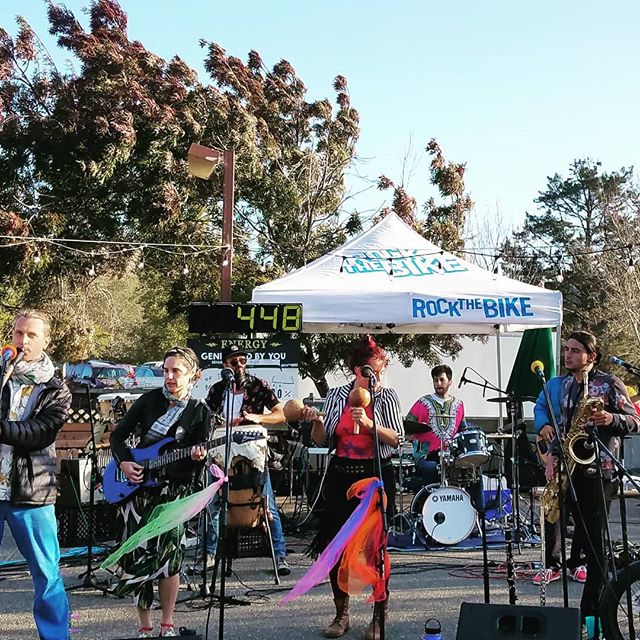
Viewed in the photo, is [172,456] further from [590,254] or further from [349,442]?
[590,254]

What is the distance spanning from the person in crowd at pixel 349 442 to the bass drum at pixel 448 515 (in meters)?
2.98

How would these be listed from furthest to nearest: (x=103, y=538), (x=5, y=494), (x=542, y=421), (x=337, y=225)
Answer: (x=337, y=225)
(x=103, y=538)
(x=542, y=421)
(x=5, y=494)

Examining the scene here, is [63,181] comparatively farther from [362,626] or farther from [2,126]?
[362,626]

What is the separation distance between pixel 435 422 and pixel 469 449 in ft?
2.25

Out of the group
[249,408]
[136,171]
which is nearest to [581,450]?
[249,408]

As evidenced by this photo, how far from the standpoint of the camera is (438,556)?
300 inches

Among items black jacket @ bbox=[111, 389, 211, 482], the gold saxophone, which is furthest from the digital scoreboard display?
Answer: the gold saxophone

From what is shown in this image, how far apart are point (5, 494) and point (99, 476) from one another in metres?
3.46

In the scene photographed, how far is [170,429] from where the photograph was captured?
4.37 m

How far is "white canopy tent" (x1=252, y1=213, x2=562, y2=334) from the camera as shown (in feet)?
28.3

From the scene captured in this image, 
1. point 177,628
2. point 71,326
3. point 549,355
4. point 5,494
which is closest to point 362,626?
point 177,628

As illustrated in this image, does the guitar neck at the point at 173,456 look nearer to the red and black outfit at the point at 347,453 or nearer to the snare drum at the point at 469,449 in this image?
the red and black outfit at the point at 347,453

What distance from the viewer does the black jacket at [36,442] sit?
155 inches

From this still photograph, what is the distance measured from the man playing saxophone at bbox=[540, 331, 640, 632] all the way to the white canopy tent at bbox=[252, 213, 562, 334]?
3.89 meters
